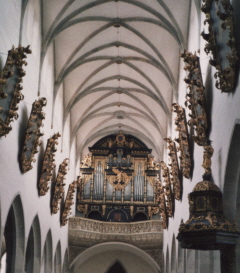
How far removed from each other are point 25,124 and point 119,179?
1260 centimetres

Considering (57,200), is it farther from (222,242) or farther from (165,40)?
(222,242)

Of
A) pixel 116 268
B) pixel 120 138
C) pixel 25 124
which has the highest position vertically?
pixel 120 138

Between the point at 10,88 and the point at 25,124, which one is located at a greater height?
the point at 10,88

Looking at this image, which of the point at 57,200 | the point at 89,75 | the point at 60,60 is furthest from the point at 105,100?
the point at 57,200

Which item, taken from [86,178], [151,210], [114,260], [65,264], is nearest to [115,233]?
[114,260]

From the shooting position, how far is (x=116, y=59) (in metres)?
21.0

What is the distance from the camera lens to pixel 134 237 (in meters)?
24.1

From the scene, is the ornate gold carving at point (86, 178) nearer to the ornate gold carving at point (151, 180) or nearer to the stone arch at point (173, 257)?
the ornate gold carving at point (151, 180)

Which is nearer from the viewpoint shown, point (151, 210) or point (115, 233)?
point (115, 233)

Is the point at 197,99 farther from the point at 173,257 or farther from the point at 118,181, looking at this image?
the point at 118,181

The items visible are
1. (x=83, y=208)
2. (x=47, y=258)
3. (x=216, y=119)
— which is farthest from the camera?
(x=83, y=208)

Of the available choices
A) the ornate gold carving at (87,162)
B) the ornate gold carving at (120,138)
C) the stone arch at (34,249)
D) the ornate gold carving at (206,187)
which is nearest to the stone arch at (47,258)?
the stone arch at (34,249)

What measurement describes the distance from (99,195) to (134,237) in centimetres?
366

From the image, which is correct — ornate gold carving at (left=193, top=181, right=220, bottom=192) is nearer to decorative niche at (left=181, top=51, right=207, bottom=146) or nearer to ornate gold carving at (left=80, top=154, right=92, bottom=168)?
decorative niche at (left=181, top=51, right=207, bottom=146)
